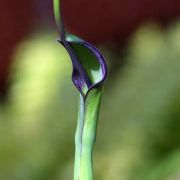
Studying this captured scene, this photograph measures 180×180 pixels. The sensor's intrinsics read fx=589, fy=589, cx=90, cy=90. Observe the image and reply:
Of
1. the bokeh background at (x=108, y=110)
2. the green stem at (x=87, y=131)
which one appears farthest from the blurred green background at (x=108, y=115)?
the green stem at (x=87, y=131)

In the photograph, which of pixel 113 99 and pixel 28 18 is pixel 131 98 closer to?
pixel 113 99

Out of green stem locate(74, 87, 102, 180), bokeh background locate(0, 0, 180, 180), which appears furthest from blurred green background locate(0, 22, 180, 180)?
green stem locate(74, 87, 102, 180)

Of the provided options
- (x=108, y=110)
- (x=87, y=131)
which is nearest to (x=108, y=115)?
(x=108, y=110)

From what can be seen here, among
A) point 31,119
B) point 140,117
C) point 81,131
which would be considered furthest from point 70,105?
point 81,131

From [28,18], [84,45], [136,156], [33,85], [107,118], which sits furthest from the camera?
[28,18]

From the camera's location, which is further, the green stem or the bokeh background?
the bokeh background

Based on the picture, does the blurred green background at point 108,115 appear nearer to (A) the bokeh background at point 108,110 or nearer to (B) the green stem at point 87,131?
(A) the bokeh background at point 108,110

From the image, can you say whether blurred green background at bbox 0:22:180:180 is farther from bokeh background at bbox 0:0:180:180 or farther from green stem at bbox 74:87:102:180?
green stem at bbox 74:87:102:180
